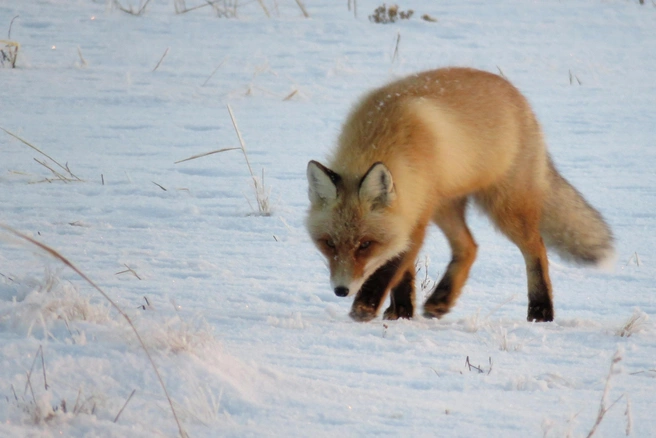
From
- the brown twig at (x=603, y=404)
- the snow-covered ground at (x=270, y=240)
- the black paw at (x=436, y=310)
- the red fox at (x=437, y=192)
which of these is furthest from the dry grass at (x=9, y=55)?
the brown twig at (x=603, y=404)

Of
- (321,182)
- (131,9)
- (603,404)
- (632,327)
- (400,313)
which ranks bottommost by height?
(131,9)

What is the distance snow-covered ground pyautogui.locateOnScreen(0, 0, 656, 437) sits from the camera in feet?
7.78

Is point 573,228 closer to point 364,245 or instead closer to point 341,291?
point 364,245

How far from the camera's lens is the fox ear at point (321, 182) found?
400 cm

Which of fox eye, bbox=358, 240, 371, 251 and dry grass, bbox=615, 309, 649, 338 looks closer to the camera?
dry grass, bbox=615, 309, 649, 338

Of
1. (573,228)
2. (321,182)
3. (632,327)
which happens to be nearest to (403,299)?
(321,182)

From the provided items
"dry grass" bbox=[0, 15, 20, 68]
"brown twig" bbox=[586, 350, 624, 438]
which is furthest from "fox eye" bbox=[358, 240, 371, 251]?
"dry grass" bbox=[0, 15, 20, 68]

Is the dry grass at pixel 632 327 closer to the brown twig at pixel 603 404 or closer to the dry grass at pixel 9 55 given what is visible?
the brown twig at pixel 603 404

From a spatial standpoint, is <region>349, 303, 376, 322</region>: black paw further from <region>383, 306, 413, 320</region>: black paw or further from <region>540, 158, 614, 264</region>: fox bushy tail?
<region>540, 158, 614, 264</region>: fox bushy tail

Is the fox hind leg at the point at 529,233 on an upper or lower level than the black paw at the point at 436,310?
upper

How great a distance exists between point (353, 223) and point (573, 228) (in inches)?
75.1

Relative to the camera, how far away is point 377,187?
402cm

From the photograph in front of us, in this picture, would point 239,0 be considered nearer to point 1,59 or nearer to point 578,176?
point 1,59

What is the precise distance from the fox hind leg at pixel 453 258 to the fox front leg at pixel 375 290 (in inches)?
23.6
